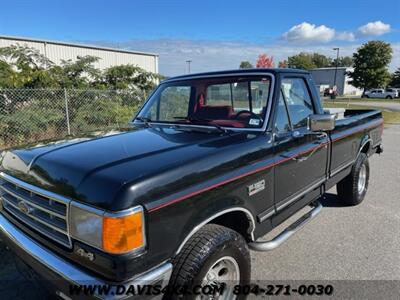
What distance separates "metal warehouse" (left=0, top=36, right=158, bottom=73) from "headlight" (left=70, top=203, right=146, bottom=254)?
506 inches

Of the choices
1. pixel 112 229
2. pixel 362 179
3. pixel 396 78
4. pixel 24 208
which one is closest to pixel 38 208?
pixel 24 208

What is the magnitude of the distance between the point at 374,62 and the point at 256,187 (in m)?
58.1

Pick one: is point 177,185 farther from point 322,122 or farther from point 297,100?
point 297,100

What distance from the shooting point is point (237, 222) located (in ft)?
8.79

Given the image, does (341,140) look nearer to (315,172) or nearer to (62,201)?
(315,172)

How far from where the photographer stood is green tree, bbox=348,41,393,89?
5188 centimetres

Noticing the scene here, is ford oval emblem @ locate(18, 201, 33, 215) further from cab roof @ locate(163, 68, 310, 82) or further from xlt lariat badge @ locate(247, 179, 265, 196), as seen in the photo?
cab roof @ locate(163, 68, 310, 82)

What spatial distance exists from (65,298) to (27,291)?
1.24m

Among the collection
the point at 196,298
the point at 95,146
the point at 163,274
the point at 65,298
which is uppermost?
the point at 95,146

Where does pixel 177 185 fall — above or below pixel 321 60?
below

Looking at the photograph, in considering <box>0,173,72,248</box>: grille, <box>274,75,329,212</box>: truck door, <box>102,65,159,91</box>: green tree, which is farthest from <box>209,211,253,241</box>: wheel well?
<box>102,65,159,91</box>: green tree

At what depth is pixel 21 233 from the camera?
2432mm

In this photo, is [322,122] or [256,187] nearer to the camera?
[256,187]

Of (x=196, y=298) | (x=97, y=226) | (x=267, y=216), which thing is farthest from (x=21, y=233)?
(x=267, y=216)
